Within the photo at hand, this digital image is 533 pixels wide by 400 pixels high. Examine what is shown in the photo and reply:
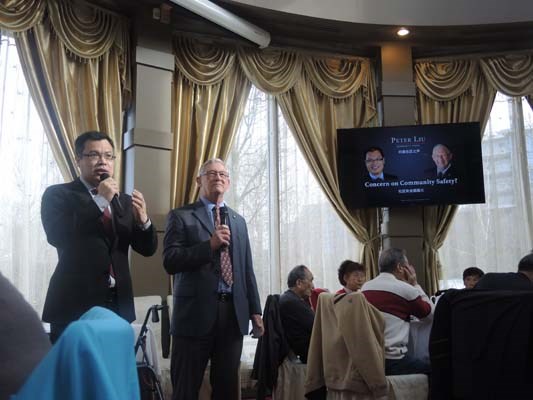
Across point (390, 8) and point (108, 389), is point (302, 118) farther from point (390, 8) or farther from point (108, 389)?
point (108, 389)

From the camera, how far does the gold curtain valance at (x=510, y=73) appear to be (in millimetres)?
5105

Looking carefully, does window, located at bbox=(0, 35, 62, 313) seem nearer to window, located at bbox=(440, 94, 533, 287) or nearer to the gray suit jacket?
the gray suit jacket

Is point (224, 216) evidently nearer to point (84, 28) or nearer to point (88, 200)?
point (88, 200)

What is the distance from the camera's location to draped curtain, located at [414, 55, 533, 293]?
513cm

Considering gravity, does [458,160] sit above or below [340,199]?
above

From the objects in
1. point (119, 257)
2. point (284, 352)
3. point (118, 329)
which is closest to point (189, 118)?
point (284, 352)

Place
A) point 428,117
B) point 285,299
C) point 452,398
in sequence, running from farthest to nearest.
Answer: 1. point 428,117
2. point 285,299
3. point 452,398

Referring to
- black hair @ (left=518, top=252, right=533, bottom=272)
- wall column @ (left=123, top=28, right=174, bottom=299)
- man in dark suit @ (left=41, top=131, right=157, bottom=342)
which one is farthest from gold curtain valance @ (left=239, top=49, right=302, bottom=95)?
man in dark suit @ (left=41, top=131, right=157, bottom=342)

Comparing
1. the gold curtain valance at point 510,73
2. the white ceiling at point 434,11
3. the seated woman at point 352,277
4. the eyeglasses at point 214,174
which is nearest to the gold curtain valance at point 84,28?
the white ceiling at point 434,11

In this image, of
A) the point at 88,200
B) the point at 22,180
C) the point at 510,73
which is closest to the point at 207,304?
the point at 88,200

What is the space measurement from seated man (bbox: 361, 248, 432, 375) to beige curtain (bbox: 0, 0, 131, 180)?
2313 millimetres

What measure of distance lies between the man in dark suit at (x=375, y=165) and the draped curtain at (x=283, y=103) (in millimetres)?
326

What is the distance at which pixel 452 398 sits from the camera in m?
1.93

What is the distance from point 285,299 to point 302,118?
91.2 inches
